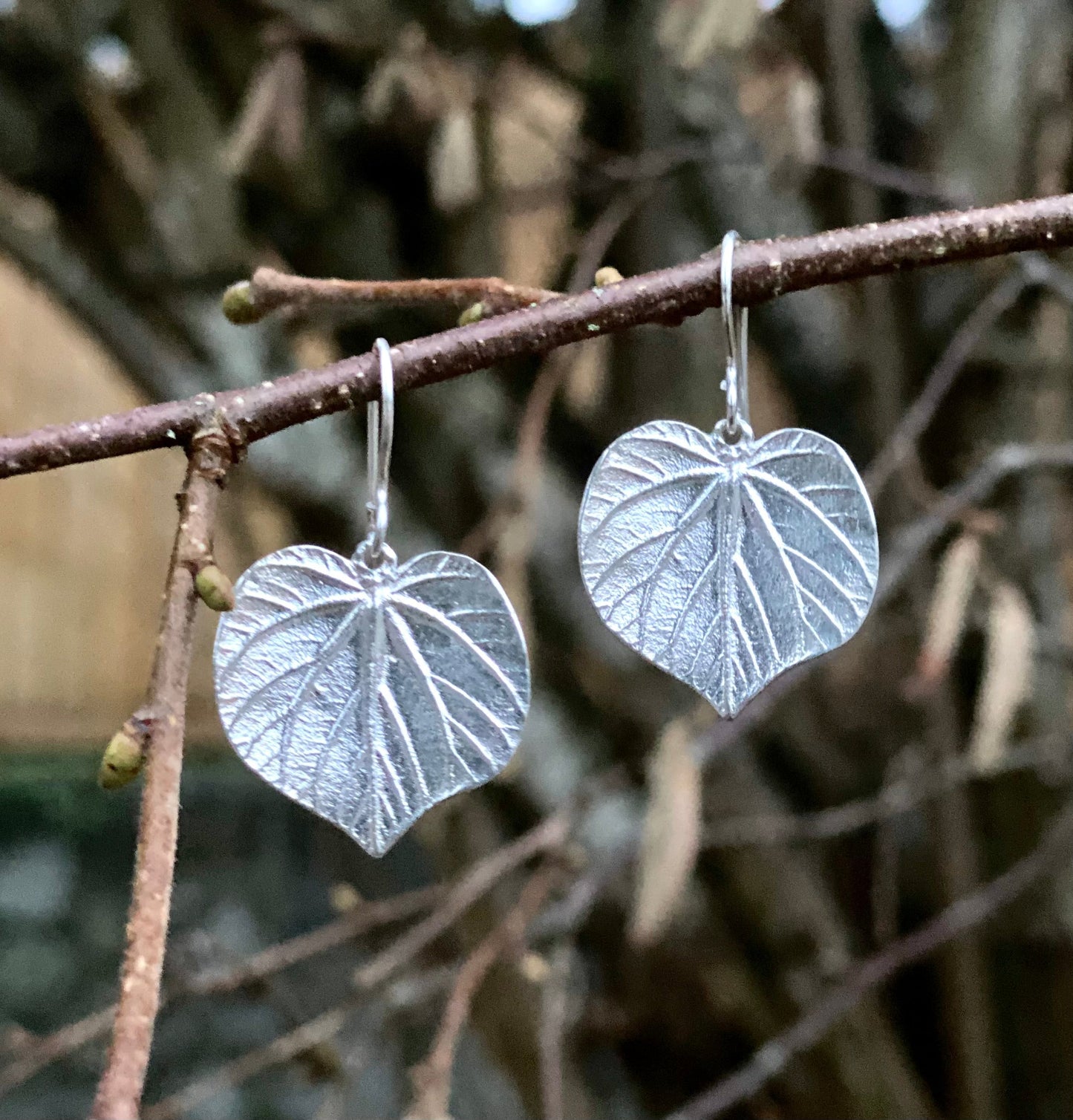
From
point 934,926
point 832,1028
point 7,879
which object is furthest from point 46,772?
point 934,926

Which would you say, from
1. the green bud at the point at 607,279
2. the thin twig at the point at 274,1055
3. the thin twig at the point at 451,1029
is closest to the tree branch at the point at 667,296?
the green bud at the point at 607,279

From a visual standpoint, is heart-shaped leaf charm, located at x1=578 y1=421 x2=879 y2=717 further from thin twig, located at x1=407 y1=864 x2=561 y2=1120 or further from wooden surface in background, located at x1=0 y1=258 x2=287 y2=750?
wooden surface in background, located at x1=0 y1=258 x2=287 y2=750

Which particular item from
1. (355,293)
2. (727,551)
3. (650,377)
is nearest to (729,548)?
(727,551)

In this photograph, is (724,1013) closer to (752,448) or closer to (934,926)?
(934,926)

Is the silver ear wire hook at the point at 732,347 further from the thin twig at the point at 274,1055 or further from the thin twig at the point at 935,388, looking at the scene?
the thin twig at the point at 274,1055

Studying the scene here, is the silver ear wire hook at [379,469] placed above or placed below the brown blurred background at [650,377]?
below

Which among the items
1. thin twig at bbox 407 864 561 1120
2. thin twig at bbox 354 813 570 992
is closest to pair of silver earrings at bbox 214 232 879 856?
thin twig at bbox 407 864 561 1120
